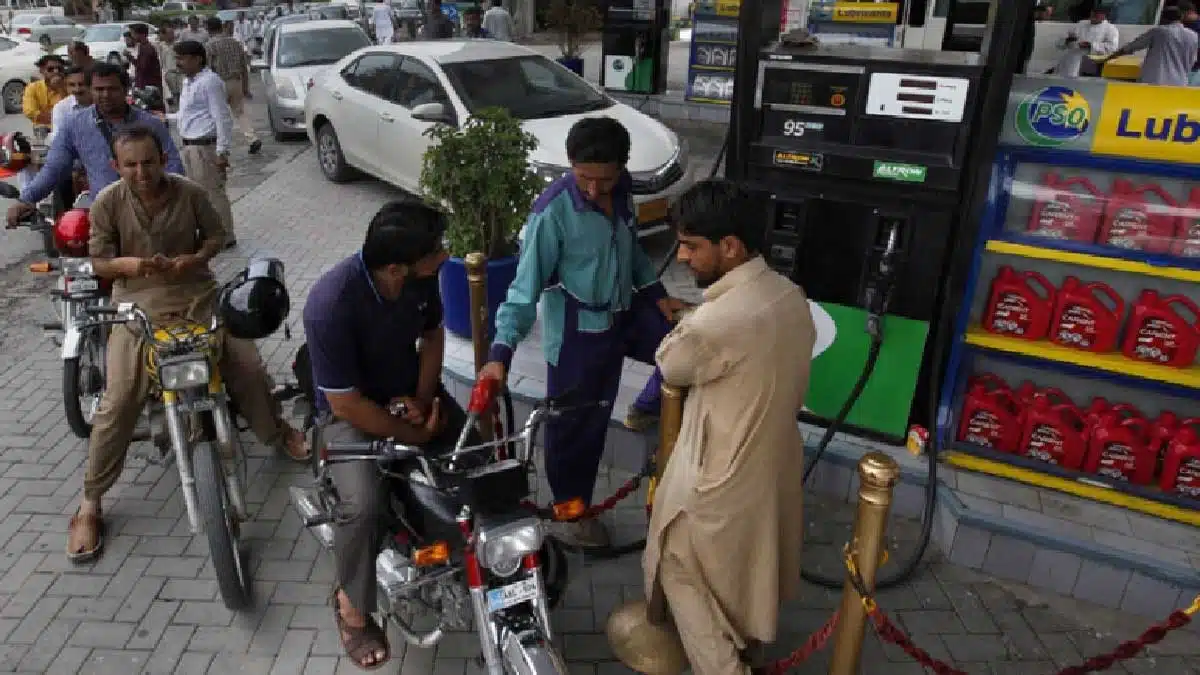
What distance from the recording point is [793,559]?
8.45 ft

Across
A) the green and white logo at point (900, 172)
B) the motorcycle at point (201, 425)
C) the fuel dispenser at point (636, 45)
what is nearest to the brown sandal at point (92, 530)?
the motorcycle at point (201, 425)

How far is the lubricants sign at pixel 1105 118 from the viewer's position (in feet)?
10.3

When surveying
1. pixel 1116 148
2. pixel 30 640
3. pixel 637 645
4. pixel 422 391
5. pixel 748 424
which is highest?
pixel 1116 148

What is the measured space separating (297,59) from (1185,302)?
34.9 feet

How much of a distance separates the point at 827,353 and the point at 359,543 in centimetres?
236

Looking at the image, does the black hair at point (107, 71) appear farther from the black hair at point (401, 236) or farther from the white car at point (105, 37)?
the white car at point (105, 37)

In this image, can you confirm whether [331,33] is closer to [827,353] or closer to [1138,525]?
[827,353]

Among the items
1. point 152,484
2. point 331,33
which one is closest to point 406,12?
point 331,33

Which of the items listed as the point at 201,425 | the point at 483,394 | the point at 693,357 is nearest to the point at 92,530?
the point at 201,425

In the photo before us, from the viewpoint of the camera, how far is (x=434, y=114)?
6.95m

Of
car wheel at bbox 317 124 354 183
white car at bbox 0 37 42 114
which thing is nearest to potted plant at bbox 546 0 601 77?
car wheel at bbox 317 124 354 183

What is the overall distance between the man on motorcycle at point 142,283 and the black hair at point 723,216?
248 cm

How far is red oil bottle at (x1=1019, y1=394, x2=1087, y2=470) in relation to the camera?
11.8 ft

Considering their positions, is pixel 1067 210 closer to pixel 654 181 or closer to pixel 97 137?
pixel 654 181
